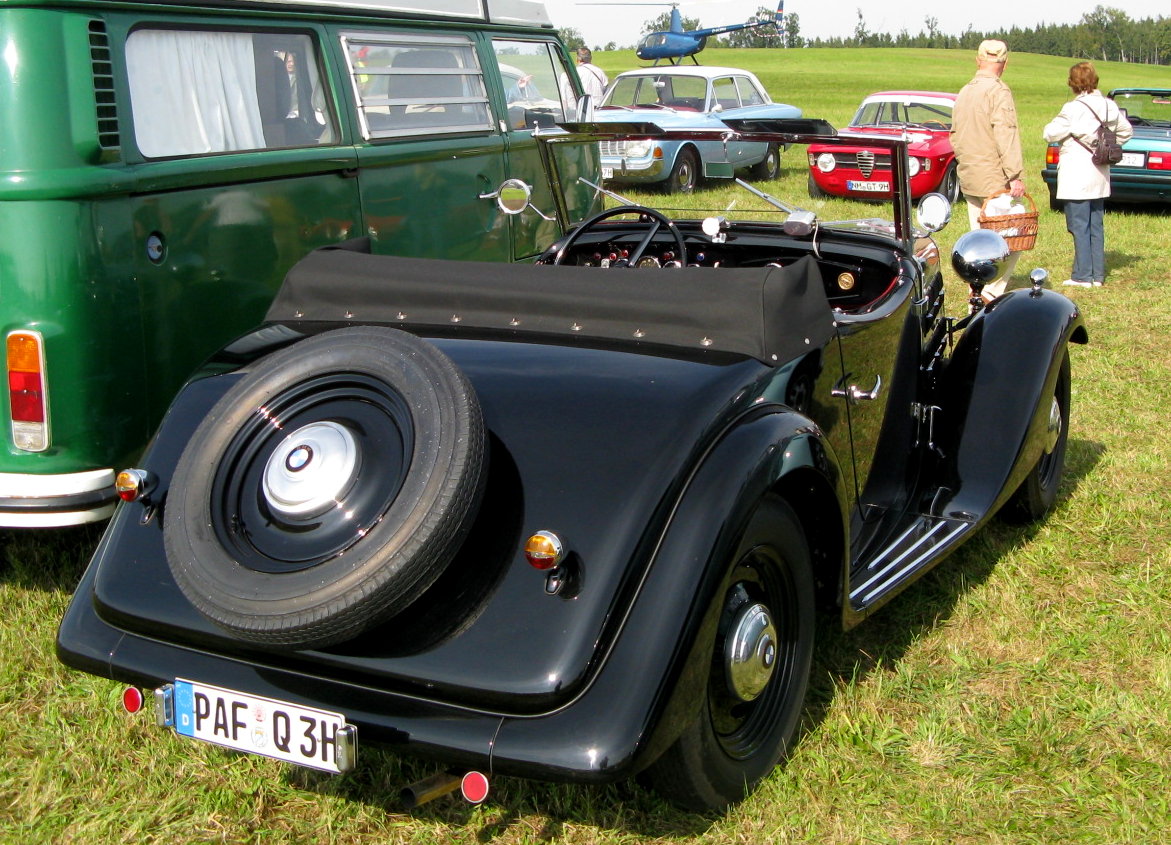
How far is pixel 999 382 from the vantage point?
3986 millimetres

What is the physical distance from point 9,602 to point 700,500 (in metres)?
2.66

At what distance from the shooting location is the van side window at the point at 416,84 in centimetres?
535

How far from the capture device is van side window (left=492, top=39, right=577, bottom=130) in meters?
6.66

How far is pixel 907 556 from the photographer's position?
135 inches

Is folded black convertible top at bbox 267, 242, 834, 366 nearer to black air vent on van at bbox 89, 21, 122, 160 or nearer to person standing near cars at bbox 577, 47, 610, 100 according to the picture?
black air vent on van at bbox 89, 21, 122, 160

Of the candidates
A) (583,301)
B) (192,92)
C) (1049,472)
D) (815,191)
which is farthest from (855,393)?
(815,191)

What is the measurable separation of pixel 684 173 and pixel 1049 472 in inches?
393

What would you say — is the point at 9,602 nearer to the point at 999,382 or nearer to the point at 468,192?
the point at 468,192

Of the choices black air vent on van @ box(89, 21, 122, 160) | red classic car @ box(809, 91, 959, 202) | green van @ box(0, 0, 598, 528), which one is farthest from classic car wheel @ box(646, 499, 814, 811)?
red classic car @ box(809, 91, 959, 202)

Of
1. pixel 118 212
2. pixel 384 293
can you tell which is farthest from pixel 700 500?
pixel 118 212

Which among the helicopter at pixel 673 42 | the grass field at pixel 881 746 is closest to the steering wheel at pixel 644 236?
the grass field at pixel 881 746

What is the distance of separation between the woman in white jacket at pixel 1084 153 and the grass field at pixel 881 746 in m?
4.92

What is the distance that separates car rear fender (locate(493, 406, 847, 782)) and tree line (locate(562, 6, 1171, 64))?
8860 cm

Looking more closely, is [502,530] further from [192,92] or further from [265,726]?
[192,92]
